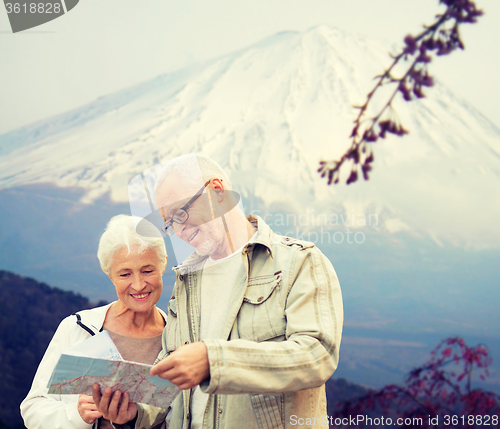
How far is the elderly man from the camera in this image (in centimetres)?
102

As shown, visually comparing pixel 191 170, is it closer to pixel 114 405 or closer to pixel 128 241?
pixel 128 241

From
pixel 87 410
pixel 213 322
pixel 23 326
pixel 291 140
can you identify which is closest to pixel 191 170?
pixel 213 322

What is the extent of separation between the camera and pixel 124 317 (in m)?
1.76

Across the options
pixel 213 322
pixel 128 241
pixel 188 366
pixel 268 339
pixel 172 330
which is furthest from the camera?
pixel 128 241

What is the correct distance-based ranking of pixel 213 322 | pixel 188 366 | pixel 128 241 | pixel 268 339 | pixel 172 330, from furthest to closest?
pixel 128 241 → pixel 172 330 → pixel 213 322 → pixel 268 339 → pixel 188 366

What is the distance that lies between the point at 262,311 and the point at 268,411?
0.27 m

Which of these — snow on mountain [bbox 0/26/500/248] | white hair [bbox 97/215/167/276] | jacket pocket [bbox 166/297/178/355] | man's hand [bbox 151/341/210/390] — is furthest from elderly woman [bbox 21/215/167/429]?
snow on mountain [bbox 0/26/500/248]

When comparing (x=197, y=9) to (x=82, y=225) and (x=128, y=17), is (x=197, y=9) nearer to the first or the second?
(x=128, y=17)

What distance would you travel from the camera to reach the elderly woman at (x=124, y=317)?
1.64 m

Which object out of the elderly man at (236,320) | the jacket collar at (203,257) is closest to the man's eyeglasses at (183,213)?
the elderly man at (236,320)

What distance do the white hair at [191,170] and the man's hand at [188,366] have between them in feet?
1.86

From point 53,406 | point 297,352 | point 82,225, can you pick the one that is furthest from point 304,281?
point 82,225

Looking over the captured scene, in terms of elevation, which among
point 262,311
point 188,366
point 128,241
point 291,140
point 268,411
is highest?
point 291,140

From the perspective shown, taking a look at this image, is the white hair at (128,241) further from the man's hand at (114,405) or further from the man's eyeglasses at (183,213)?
the man's hand at (114,405)
